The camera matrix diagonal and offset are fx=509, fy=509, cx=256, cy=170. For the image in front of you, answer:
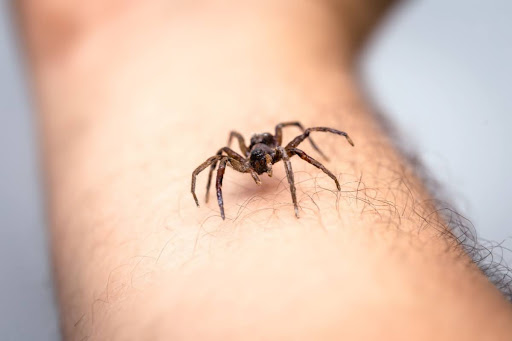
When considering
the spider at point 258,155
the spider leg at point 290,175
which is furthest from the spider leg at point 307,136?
the spider leg at point 290,175

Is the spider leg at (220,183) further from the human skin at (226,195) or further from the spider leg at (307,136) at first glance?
the spider leg at (307,136)

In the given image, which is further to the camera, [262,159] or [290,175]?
[262,159]

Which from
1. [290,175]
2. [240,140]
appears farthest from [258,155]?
[290,175]

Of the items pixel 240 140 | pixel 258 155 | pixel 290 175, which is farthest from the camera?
pixel 240 140

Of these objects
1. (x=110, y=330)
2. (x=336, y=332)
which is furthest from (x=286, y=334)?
(x=110, y=330)

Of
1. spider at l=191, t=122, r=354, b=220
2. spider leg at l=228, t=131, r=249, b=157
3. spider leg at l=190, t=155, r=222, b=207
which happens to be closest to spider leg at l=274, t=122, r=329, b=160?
spider at l=191, t=122, r=354, b=220

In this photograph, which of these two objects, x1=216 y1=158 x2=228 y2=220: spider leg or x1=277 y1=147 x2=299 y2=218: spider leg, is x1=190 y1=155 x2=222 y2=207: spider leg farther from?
x1=277 y1=147 x2=299 y2=218: spider leg

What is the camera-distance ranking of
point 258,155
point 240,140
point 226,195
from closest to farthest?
point 226,195, point 258,155, point 240,140

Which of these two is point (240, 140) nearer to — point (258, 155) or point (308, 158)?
point (258, 155)

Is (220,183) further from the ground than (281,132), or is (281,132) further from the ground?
(281,132)
